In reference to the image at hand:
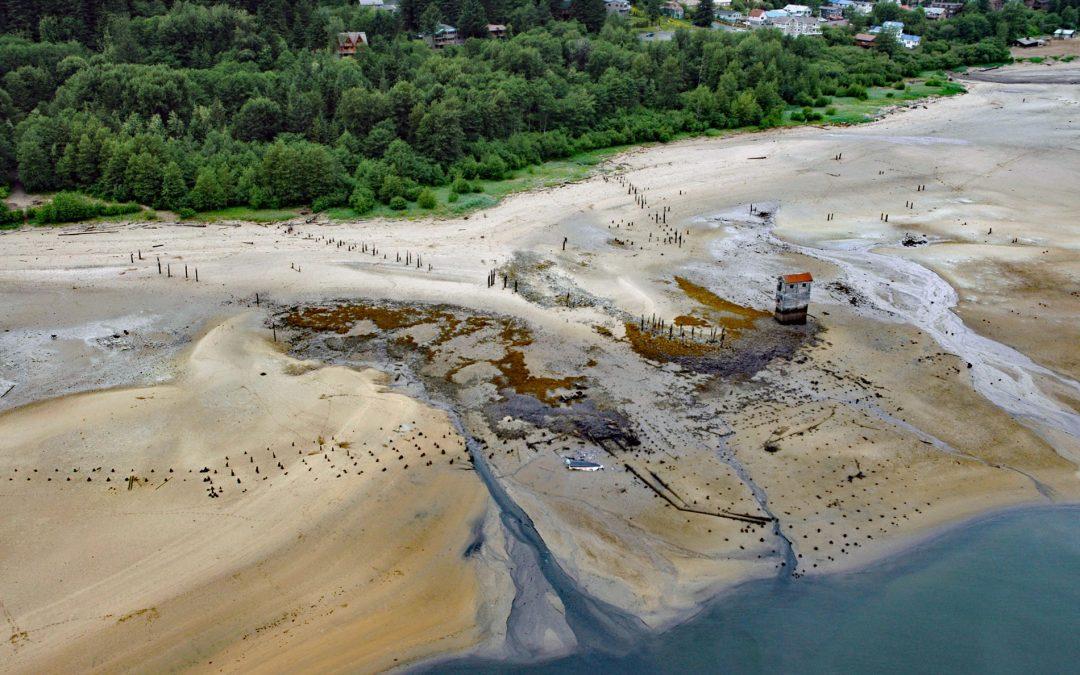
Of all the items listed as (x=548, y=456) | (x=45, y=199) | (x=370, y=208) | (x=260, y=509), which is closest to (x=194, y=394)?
(x=260, y=509)

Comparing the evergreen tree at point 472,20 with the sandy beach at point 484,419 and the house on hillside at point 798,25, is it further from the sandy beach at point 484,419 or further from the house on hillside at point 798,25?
the house on hillside at point 798,25

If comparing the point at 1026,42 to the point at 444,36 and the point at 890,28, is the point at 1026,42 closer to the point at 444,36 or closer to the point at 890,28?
the point at 890,28

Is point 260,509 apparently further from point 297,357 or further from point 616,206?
point 616,206

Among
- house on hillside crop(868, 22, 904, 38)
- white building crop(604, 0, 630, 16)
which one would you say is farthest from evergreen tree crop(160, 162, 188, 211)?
house on hillside crop(868, 22, 904, 38)

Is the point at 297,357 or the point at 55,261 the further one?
the point at 55,261

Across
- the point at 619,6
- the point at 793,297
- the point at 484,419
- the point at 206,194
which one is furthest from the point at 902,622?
the point at 619,6

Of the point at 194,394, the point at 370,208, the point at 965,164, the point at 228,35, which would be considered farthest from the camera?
the point at 228,35
